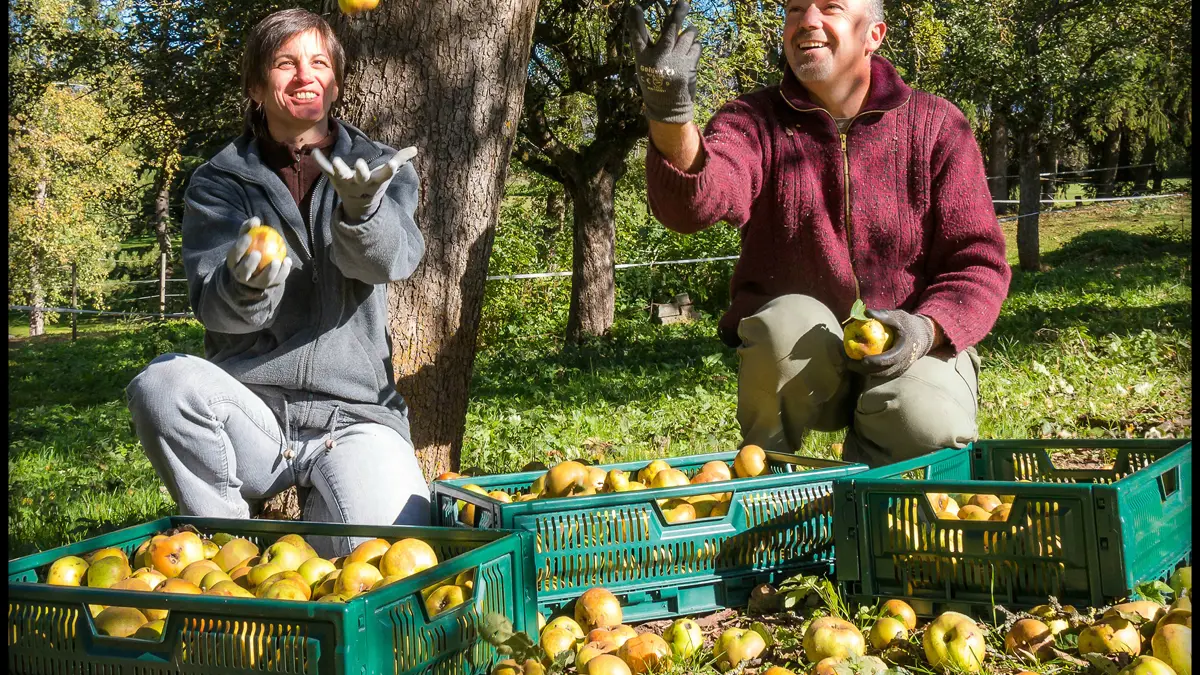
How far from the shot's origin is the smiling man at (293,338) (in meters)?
2.77

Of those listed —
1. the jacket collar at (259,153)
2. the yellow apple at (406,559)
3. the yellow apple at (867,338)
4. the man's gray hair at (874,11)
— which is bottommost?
the yellow apple at (406,559)

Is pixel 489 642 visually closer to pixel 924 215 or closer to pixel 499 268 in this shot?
pixel 924 215

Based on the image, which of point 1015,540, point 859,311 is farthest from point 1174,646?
point 859,311

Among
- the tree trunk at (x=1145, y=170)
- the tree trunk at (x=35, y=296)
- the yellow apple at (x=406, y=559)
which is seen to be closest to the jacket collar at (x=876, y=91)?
the yellow apple at (x=406, y=559)

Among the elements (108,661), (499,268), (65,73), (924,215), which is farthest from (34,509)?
(499,268)

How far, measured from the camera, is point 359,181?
102 inches

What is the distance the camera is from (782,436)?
3248 millimetres

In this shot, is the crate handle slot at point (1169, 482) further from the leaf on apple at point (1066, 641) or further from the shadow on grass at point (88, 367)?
the shadow on grass at point (88, 367)

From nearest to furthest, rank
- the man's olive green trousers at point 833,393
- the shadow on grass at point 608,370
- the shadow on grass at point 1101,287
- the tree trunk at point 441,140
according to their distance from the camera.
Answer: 1. the man's olive green trousers at point 833,393
2. the tree trunk at point 441,140
3. the shadow on grass at point 608,370
4. the shadow on grass at point 1101,287

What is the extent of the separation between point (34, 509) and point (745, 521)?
3678 mm

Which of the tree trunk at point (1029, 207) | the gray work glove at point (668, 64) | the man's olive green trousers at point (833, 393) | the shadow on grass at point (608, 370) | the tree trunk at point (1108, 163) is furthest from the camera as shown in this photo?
the tree trunk at point (1108, 163)

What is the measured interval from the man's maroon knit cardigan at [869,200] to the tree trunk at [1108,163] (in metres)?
28.3

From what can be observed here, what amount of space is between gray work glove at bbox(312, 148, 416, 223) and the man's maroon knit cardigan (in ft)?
3.22

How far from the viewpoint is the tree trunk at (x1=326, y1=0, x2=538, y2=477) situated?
3.68 m
